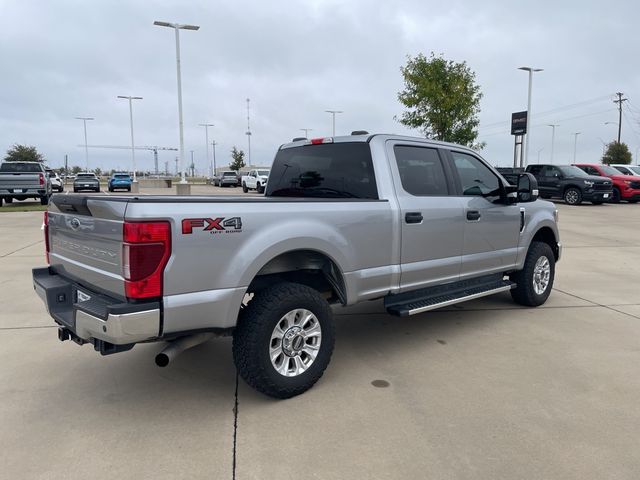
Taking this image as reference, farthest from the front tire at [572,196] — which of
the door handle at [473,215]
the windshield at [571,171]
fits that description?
the door handle at [473,215]

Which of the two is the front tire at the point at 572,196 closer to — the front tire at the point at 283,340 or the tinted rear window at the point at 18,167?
the front tire at the point at 283,340

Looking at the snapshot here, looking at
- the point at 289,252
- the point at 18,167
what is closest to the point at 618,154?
the point at 18,167

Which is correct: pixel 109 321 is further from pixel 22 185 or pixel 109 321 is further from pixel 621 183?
pixel 621 183

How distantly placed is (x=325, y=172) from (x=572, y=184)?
19.5 m

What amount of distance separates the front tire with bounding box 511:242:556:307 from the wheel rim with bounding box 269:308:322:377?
3122mm

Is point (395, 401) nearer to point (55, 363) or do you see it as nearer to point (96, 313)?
point (96, 313)

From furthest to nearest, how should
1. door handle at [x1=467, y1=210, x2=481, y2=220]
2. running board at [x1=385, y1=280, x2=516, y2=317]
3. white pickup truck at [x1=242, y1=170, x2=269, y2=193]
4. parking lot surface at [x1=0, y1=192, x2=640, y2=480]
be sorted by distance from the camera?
white pickup truck at [x1=242, y1=170, x2=269, y2=193]
door handle at [x1=467, y1=210, x2=481, y2=220]
running board at [x1=385, y1=280, x2=516, y2=317]
parking lot surface at [x1=0, y1=192, x2=640, y2=480]

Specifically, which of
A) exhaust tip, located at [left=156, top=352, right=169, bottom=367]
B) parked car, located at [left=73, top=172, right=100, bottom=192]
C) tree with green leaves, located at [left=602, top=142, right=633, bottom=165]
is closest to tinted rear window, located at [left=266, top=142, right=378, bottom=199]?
exhaust tip, located at [left=156, top=352, right=169, bottom=367]

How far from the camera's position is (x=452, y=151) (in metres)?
4.94

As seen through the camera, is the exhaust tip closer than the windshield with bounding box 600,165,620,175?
Yes

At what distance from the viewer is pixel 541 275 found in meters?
5.92

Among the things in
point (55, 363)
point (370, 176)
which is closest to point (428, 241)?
point (370, 176)

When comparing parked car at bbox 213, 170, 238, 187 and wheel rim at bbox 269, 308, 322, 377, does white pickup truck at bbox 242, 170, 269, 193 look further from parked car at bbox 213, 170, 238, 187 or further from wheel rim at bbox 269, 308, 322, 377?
wheel rim at bbox 269, 308, 322, 377

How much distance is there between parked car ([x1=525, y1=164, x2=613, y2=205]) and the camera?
2048 cm
